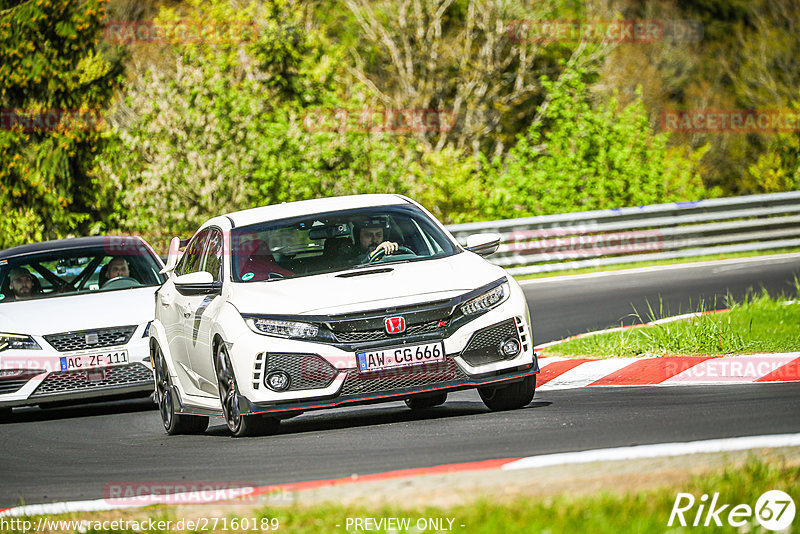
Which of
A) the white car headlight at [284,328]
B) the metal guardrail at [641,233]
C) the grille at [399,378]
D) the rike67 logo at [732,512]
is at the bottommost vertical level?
the metal guardrail at [641,233]

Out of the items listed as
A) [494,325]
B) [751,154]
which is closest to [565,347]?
[494,325]

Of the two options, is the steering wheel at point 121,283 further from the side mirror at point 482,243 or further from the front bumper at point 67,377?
the side mirror at point 482,243

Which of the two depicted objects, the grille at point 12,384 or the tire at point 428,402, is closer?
the tire at point 428,402

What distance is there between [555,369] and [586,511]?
6.49m

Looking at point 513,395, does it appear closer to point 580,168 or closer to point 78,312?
point 78,312

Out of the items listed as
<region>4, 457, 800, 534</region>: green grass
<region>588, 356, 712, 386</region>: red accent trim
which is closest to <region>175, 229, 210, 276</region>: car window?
<region>588, 356, 712, 386</region>: red accent trim

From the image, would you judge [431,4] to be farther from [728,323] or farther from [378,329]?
[378,329]

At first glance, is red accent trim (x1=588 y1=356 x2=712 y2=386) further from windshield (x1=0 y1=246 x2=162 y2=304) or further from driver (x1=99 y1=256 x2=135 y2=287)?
driver (x1=99 y1=256 x2=135 y2=287)

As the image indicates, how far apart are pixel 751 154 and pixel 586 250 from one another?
34.8 m

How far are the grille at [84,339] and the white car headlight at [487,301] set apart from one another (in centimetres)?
427

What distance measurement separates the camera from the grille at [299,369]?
8078 mm

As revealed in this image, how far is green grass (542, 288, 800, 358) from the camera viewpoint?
10703 millimetres

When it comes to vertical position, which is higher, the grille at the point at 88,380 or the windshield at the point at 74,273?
the windshield at the point at 74,273

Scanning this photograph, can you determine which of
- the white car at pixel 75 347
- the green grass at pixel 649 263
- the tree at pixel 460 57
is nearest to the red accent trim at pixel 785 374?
the white car at pixel 75 347
